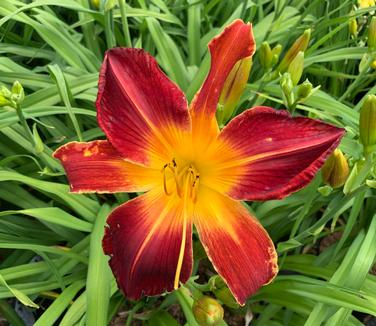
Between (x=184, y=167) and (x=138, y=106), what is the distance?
132 mm

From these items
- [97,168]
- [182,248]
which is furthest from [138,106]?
[182,248]

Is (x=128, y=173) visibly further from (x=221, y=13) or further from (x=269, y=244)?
(x=221, y=13)

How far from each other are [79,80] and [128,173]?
442 mm

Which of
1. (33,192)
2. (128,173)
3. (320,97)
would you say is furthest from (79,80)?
(320,97)

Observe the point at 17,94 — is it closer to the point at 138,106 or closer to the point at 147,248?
the point at 138,106

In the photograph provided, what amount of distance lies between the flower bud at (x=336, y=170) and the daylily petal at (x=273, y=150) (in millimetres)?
84

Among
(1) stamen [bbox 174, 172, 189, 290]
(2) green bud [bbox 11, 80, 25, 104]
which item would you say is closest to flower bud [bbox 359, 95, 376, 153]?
(1) stamen [bbox 174, 172, 189, 290]

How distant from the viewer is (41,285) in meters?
1.06

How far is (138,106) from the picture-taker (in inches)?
31.4

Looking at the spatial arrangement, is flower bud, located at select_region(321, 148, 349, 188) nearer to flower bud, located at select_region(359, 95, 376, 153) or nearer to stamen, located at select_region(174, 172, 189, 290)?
flower bud, located at select_region(359, 95, 376, 153)

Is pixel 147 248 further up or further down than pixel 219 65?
further down

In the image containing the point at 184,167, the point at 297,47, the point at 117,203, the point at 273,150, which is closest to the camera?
the point at 273,150

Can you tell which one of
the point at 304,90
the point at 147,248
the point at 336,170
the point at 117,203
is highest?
the point at 304,90

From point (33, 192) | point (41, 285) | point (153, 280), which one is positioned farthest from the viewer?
point (33, 192)
